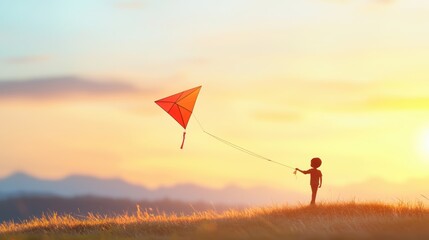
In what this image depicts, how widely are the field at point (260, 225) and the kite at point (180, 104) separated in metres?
3.51

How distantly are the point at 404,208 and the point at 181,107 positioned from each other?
825 centimetres

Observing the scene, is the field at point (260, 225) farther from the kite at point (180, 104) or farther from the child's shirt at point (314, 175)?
the kite at point (180, 104)

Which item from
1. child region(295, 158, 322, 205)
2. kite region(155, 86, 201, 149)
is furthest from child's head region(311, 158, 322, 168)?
kite region(155, 86, 201, 149)

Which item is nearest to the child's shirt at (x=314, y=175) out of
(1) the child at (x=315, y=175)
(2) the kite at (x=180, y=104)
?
(1) the child at (x=315, y=175)

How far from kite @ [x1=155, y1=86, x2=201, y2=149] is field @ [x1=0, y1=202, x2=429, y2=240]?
3509 mm

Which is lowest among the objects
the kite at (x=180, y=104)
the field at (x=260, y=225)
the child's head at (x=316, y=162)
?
the field at (x=260, y=225)

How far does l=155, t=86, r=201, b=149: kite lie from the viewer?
24.6 m

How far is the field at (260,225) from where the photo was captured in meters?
16.8

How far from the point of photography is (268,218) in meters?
21.8

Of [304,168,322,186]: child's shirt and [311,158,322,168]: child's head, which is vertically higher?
[311,158,322,168]: child's head

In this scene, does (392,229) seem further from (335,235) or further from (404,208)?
(404,208)

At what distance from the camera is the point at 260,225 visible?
2005cm

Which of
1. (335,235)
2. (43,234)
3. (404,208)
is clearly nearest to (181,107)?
(43,234)

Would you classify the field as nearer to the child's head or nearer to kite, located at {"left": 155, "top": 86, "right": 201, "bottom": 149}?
the child's head
